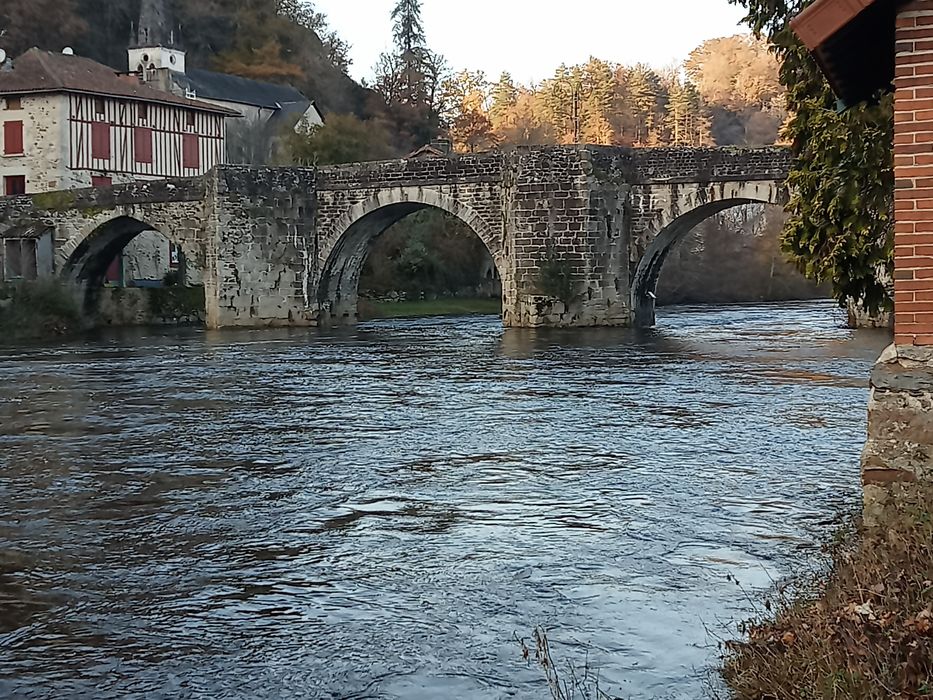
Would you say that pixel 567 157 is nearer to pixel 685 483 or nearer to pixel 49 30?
pixel 685 483

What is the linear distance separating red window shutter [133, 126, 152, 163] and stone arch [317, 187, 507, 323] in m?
11.3

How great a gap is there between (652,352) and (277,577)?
13852 millimetres

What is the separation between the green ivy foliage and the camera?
808cm

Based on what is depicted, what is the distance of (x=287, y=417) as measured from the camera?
1174 centimetres

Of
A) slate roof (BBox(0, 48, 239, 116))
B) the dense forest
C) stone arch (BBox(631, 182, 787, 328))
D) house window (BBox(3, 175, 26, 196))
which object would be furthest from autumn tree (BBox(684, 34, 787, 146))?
stone arch (BBox(631, 182, 787, 328))

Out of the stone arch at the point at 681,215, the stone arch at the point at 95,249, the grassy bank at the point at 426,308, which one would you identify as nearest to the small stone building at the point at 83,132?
the stone arch at the point at 95,249

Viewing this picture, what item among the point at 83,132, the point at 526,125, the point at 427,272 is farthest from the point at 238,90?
the point at 526,125

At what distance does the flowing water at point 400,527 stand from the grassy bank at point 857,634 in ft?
1.04

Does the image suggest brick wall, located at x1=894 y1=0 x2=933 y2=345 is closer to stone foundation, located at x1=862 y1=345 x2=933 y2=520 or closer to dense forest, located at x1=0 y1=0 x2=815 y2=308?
stone foundation, located at x1=862 y1=345 x2=933 y2=520

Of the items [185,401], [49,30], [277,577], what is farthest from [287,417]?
[49,30]

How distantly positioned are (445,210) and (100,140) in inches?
575

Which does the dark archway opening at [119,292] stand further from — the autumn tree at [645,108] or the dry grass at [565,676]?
the autumn tree at [645,108]

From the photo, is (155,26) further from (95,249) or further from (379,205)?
(379,205)

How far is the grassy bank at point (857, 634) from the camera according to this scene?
133 inches
